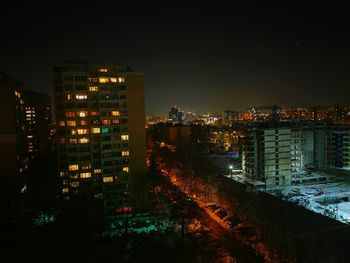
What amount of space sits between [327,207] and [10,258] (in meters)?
11.8

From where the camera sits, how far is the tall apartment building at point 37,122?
22.4 m

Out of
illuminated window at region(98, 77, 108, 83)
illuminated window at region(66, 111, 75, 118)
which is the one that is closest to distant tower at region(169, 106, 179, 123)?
illuminated window at region(98, 77, 108, 83)

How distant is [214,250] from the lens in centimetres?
939

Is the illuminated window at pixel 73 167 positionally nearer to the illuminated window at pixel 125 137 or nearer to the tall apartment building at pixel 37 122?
the illuminated window at pixel 125 137

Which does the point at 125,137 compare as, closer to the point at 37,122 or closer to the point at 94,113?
the point at 94,113

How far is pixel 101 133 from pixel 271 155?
888 cm

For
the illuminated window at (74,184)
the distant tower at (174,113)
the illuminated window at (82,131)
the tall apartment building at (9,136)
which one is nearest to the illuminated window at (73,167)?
the illuminated window at (74,184)

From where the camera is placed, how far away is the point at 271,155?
17.1m

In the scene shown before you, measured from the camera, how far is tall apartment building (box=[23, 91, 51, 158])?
73.6 ft

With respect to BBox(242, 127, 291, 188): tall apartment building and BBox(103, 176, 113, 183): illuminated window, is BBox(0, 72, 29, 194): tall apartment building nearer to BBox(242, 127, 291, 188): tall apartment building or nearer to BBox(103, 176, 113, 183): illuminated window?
BBox(103, 176, 113, 183): illuminated window

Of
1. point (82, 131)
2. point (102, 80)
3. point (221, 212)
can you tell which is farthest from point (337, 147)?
point (82, 131)

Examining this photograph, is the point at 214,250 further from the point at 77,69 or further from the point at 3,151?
the point at 3,151

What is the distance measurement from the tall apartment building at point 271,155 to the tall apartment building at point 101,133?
649 centimetres

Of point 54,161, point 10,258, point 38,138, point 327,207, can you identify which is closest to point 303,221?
point 327,207
